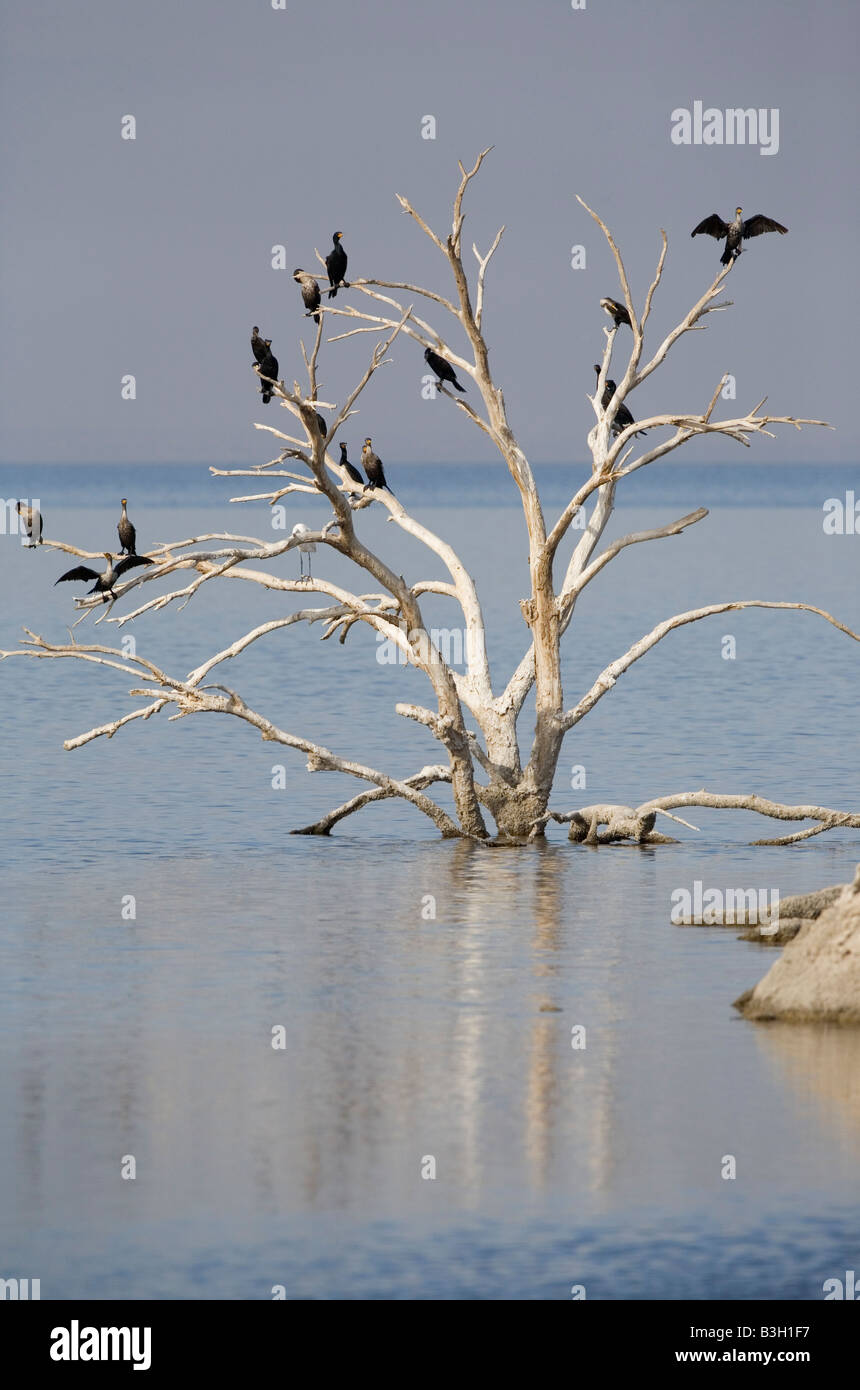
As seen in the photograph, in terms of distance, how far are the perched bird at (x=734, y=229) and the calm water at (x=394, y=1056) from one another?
16.3 feet

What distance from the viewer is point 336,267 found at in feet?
58.5

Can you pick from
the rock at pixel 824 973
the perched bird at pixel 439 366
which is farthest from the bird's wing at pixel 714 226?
the rock at pixel 824 973

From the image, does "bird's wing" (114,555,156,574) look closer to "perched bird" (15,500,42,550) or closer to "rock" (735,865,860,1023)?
"perched bird" (15,500,42,550)

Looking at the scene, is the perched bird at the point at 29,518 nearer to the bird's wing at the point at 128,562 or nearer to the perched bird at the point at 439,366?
the bird's wing at the point at 128,562

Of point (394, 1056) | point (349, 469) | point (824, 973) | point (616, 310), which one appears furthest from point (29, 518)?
point (824, 973)

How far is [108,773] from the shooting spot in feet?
83.4

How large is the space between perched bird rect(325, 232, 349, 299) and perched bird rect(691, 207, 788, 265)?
3.16 m

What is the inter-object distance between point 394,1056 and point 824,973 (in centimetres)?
240

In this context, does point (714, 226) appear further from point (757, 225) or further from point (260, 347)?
point (260, 347)

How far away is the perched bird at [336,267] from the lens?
1772 centimetres

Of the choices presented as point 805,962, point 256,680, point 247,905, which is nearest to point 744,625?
point 256,680

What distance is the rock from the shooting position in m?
12.2
